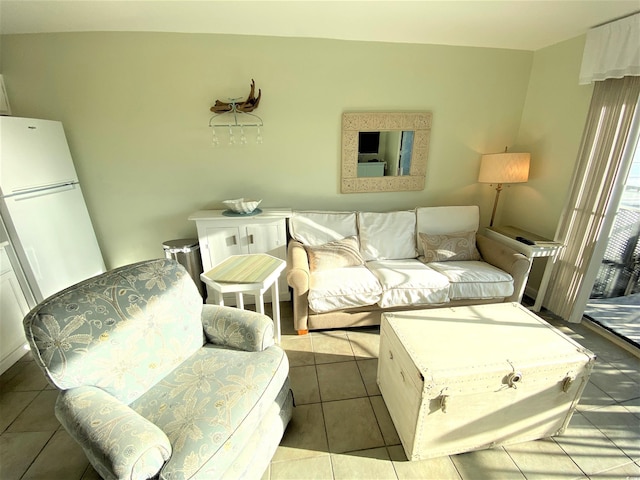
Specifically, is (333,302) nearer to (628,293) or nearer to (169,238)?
(169,238)

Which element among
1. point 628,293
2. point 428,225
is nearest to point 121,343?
point 428,225

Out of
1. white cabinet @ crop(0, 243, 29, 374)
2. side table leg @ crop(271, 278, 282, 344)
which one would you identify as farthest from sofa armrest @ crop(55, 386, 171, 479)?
white cabinet @ crop(0, 243, 29, 374)

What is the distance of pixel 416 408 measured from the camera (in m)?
1.21

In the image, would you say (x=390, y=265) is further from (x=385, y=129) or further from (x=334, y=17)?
(x=334, y=17)

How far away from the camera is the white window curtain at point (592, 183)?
1.92 metres

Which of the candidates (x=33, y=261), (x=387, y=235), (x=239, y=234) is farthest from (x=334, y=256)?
(x=33, y=261)

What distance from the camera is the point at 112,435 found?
2.98ft

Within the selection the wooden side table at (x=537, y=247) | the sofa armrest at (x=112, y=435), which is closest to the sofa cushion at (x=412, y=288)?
the wooden side table at (x=537, y=247)

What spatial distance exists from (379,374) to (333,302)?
23.0 inches

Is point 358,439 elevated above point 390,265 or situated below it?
below

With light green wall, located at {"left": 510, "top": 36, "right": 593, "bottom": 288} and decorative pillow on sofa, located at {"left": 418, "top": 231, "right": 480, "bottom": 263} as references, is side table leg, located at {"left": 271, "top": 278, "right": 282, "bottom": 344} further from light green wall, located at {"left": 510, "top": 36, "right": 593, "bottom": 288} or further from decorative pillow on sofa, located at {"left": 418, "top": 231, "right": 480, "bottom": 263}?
light green wall, located at {"left": 510, "top": 36, "right": 593, "bottom": 288}

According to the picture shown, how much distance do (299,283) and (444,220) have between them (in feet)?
5.37

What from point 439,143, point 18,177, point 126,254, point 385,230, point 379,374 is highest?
point 439,143

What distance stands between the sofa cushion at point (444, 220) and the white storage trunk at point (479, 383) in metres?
1.31
